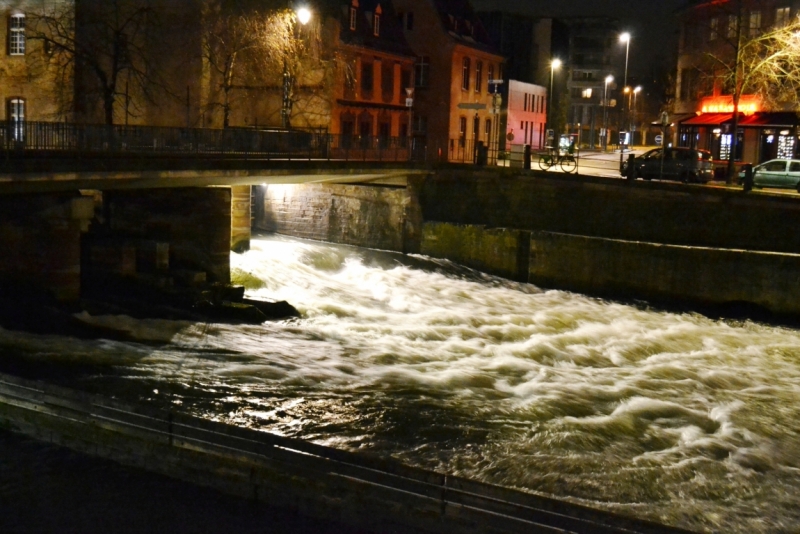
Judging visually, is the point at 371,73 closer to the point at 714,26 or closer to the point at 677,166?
the point at 677,166

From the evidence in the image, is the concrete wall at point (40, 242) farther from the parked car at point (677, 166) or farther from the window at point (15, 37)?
the window at point (15, 37)

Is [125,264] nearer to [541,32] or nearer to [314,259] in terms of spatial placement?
[314,259]

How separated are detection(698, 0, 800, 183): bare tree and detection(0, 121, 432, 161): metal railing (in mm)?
12914

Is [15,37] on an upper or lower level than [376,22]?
lower

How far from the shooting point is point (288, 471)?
10.8 m

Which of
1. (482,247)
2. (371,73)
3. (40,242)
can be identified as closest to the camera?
(40,242)

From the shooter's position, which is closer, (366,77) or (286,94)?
(286,94)

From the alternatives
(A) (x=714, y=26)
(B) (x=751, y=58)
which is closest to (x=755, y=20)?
(A) (x=714, y=26)

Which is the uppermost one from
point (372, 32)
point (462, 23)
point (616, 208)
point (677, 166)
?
point (462, 23)

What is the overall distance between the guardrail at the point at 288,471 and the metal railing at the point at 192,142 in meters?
8.88

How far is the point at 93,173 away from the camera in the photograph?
2089 centimetres

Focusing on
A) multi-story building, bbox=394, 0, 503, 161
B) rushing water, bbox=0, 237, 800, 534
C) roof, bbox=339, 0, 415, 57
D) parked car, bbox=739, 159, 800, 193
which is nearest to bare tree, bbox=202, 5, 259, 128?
roof, bbox=339, 0, 415, 57

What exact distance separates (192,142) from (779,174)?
23080 millimetres

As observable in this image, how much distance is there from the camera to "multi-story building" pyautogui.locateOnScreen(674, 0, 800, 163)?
4594 cm
